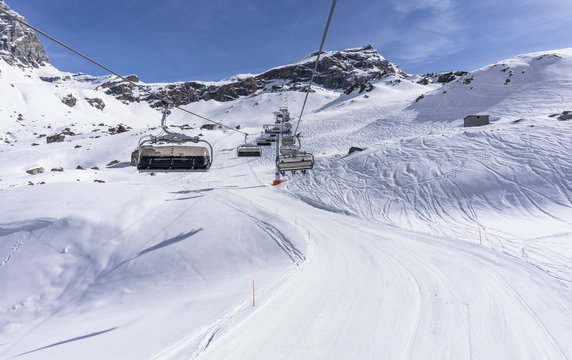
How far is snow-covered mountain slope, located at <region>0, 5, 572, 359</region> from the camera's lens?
6457 millimetres

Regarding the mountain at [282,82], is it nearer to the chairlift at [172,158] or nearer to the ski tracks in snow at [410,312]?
the chairlift at [172,158]

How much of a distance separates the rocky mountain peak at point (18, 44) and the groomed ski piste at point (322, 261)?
146 meters

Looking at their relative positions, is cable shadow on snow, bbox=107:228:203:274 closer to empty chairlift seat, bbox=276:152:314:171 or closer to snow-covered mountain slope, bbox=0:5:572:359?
snow-covered mountain slope, bbox=0:5:572:359

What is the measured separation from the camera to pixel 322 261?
1117 cm

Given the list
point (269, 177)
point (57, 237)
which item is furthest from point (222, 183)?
point (57, 237)

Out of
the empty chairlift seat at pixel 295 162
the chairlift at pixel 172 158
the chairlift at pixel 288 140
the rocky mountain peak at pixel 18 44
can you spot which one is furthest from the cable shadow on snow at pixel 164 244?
the rocky mountain peak at pixel 18 44

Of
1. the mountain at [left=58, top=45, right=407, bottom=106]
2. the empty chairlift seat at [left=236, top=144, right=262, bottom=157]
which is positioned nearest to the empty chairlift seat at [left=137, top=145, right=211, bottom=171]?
the empty chairlift seat at [left=236, top=144, right=262, bottom=157]

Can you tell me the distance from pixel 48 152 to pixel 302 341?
51148 mm

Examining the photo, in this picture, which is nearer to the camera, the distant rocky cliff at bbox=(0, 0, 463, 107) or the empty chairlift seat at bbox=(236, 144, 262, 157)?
the empty chairlift seat at bbox=(236, 144, 262, 157)

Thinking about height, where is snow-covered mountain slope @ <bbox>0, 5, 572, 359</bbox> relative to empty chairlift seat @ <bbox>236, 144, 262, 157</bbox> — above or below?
below

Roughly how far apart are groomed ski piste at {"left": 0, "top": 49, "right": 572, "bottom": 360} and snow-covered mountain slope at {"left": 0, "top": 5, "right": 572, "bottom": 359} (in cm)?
7

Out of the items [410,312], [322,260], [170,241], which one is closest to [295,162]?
[322,260]

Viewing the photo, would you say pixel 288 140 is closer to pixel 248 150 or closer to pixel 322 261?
pixel 248 150

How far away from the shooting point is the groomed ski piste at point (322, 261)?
6438mm
